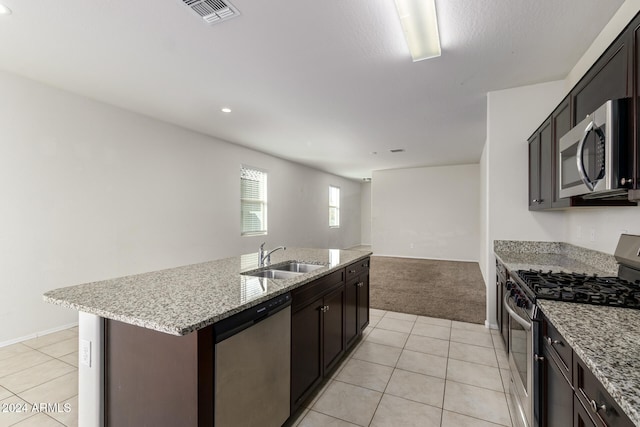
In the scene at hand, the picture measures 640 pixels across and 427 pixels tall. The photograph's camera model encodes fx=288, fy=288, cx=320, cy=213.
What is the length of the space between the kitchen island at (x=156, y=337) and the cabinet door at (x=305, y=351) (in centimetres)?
27

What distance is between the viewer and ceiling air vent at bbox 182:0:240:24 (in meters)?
1.89

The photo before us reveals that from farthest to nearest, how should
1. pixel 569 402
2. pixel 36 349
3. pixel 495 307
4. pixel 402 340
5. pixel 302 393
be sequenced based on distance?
pixel 495 307
pixel 402 340
pixel 36 349
pixel 302 393
pixel 569 402

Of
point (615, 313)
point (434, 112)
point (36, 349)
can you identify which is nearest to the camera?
point (615, 313)

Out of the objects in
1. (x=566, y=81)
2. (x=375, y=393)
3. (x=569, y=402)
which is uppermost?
(x=566, y=81)

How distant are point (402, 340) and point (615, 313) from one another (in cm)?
209

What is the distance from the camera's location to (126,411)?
4.44 ft

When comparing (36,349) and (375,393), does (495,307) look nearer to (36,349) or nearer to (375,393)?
(375,393)

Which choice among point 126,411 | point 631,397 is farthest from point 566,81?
point 126,411

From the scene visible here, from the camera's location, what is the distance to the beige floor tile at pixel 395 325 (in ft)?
11.0

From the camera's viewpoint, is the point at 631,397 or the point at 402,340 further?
the point at 402,340

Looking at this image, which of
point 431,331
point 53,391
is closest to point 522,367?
point 431,331

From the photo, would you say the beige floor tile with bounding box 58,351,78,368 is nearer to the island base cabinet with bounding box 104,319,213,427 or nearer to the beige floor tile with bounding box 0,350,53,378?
the beige floor tile with bounding box 0,350,53,378

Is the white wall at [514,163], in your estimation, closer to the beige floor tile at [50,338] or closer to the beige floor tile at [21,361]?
the beige floor tile at [21,361]

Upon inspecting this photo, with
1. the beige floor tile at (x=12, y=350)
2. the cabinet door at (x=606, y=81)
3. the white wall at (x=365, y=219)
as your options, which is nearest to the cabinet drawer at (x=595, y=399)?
the cabinet door at (x=606, y=81)
